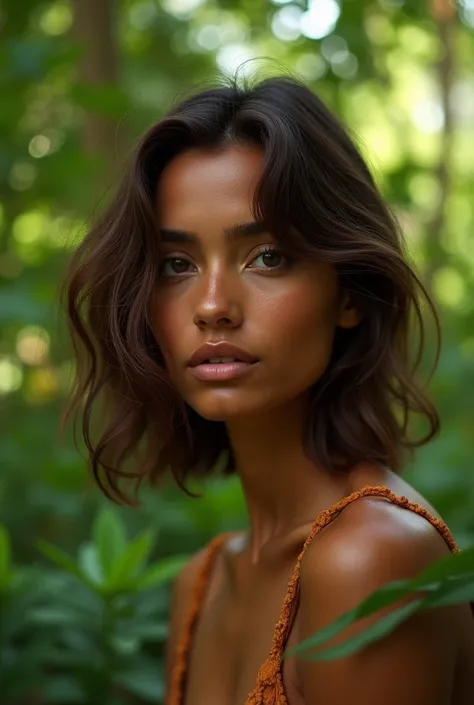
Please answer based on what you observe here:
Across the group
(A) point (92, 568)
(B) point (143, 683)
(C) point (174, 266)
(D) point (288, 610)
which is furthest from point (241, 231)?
(B) point (143, 683)

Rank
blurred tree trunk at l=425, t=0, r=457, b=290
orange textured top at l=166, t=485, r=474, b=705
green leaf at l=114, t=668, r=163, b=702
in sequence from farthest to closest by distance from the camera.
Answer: blurred tree trunk at l=425, t=0, r=457, b=290 < green leaf at l=114, t=668, r=163, b=702 < orange textured top at l=166, t=485, r=474, b=705

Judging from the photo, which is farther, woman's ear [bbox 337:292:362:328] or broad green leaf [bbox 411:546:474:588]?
woman's ear [bbox 337:292:362:328]

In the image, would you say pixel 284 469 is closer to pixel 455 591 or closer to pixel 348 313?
pixel 348 313

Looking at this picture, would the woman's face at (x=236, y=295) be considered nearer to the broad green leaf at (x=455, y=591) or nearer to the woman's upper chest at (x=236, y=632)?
the woman's upper chest at (x=236, y=632)

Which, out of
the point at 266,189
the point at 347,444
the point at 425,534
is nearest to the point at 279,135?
the point at 266,189

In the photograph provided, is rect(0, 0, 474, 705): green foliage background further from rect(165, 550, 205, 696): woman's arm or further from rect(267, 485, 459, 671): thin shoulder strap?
rect(267, 485, 459, 671): thin shoulder strap

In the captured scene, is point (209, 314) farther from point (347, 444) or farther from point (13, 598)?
point (13, 598)

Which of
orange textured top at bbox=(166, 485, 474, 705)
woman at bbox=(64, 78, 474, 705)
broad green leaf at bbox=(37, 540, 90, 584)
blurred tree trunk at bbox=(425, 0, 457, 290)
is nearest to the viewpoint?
woman at bbox=(64, 78, 474, 705)

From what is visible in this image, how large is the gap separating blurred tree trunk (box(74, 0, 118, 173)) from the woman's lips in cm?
209

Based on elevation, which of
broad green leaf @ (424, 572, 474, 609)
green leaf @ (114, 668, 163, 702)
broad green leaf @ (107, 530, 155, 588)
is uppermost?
broad green leaf @ (424, 572, 474, 609)

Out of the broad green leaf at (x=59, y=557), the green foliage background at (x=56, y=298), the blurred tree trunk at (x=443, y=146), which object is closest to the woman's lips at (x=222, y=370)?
the green foliage background at (x=56, y=298)

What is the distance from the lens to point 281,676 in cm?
175

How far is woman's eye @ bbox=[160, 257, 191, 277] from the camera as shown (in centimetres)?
189

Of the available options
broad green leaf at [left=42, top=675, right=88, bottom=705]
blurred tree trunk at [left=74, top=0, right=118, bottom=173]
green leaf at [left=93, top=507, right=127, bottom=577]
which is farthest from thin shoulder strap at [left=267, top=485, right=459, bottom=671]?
blurred tree trunk at [left=74, top=0, right=118, bottom=173]
